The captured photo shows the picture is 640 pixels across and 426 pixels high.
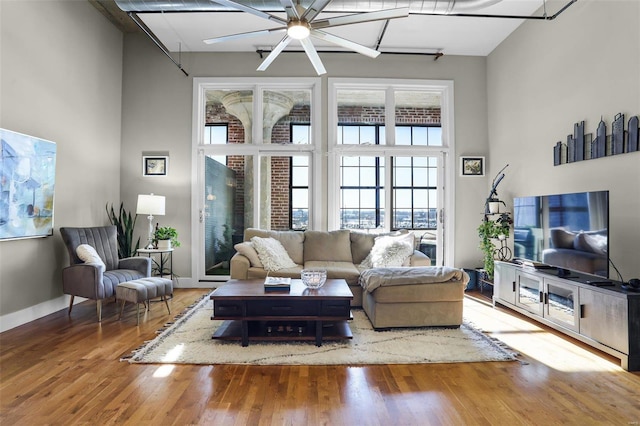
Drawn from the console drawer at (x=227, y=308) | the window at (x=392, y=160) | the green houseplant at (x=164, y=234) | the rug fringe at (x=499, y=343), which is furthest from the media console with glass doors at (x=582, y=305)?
the green houseplant at (x=164, y=234)

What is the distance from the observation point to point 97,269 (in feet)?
12.5

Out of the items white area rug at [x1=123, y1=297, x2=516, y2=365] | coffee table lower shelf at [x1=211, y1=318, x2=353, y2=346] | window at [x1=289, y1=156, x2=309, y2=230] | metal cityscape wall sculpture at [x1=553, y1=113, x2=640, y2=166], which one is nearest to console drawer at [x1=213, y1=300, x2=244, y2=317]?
coffee table lower shelf at [x1=211, y1=318, x2=353, y2=346]

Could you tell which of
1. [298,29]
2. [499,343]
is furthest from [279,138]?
[499,343]

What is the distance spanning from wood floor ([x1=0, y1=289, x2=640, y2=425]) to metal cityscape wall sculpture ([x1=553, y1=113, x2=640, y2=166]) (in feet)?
5.87

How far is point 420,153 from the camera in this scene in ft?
19.1

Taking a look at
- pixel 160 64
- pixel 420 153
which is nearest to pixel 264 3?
pixel 160 64

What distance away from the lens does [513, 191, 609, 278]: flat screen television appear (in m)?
3.08

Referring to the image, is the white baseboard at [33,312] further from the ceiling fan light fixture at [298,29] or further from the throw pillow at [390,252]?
the ceiling fan light fixture at [298,29]

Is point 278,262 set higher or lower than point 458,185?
lower

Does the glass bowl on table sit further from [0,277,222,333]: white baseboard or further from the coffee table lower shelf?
[0,277,222,333]: white baseboard

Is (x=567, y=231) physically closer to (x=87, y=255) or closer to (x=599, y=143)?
(x=599, y=143)

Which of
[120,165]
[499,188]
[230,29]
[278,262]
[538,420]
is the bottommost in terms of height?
[538,420]

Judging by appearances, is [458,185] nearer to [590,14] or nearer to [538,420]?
[590,14]

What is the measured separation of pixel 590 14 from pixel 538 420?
382 centimetres
